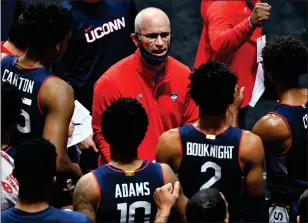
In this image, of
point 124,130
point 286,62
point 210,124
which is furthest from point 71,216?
point 286,62

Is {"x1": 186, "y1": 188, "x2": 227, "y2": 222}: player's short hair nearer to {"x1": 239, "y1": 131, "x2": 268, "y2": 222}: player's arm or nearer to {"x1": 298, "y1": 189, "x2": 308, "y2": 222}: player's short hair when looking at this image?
{"x1": 298, "y1": 189, "x2": 308, "y2": 222}: player's short hair

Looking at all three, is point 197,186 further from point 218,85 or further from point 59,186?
point 59,186

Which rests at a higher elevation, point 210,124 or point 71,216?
point 210,124

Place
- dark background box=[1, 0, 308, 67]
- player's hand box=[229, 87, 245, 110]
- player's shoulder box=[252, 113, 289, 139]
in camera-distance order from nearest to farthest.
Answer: player's shoulder box=[252, 113, 289, 139]
player's hand box=[229, 87, 245, 110]
dark background box=[1, 0, 308, 67]

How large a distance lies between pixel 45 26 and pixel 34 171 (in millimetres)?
1349

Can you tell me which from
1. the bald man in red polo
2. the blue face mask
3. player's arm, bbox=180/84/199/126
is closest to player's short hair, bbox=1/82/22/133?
the blue face mask

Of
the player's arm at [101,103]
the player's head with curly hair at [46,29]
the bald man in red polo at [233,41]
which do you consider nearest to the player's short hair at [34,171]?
the player's head with curly hair at [46,29]

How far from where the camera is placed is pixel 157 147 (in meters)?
5.35

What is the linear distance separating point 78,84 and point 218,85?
7.48 ft

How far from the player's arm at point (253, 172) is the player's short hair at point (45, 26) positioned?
137cm

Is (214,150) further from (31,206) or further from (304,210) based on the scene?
(31,206)

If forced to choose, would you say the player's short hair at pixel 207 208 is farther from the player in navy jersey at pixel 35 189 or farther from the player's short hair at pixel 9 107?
the player's short hair at pixel 9 107

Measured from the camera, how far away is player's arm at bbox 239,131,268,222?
5242 millimetres

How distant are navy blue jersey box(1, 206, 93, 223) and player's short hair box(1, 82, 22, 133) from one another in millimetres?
820
